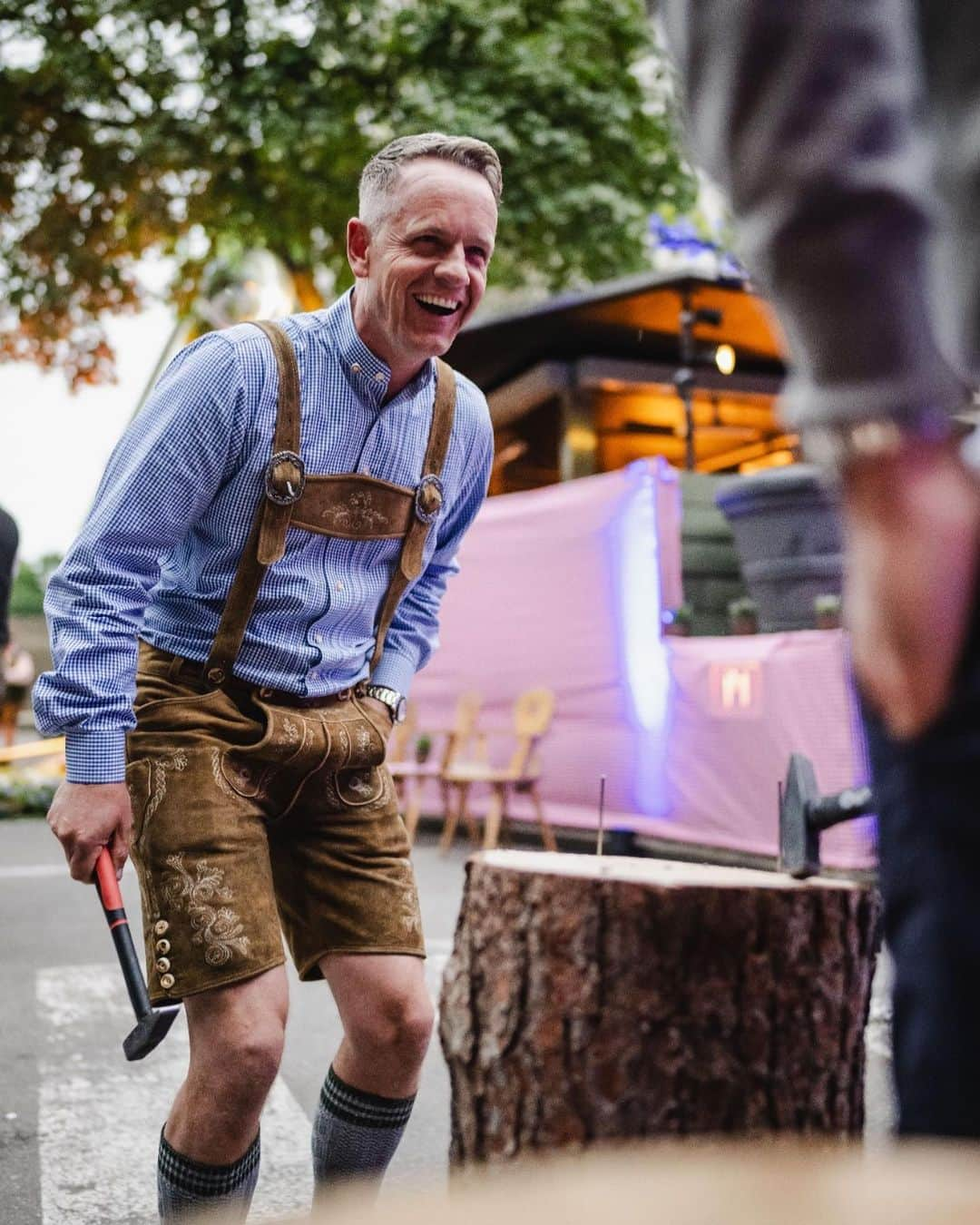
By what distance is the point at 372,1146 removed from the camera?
2.18 m

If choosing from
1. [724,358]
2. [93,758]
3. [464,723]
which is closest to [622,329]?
[724,358]

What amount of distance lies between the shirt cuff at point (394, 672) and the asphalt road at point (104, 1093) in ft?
3.78

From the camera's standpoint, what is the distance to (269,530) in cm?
213

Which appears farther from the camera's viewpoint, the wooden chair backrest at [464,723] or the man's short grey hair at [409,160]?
the wooden chair backrest at [464,723]

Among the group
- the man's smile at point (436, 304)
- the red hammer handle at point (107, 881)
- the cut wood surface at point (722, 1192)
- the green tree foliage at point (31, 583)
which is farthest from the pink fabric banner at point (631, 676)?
the green tree foliage at point (31, 583)

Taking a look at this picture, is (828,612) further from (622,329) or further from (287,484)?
(622,329)

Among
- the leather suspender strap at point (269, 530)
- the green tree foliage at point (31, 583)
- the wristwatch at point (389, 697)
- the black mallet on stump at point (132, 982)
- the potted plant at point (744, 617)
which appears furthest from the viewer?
the green tree foliage at point (31, 583)

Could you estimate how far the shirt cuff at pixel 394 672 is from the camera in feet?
8.05

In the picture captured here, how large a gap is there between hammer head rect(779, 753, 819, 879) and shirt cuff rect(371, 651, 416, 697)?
71 centimetres

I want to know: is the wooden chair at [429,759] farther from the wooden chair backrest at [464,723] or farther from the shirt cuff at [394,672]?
the shirt cuff at [394,672]

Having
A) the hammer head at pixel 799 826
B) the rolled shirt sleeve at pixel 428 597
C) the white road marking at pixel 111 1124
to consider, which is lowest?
the white road marking at pixel 111 1124

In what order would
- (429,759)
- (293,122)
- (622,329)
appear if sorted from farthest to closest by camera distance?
(622,329) < (293,122) < (429,759)

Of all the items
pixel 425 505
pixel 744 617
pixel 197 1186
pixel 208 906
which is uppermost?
pixel 744 617

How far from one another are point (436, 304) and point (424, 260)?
7 centimetres
